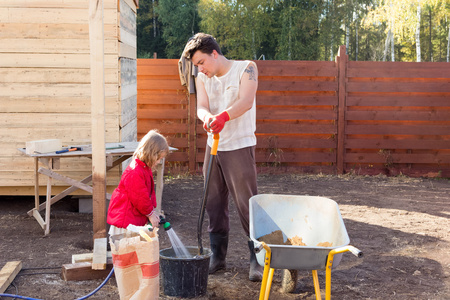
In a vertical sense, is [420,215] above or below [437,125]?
below

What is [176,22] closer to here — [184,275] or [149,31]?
[149,31]

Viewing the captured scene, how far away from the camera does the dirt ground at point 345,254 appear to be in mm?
3732

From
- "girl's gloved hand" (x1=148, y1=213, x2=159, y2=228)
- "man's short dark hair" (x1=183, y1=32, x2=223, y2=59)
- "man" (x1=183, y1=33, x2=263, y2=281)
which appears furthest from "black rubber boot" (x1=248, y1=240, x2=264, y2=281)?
"man's short dark hair" (x1=183, y1=32, x2=223, y2=59)

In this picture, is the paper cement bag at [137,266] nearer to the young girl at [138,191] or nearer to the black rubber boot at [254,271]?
the young girl at [138,191]

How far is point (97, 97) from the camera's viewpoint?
380 centimetres

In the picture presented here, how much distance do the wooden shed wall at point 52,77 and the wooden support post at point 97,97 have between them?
183 centimetres

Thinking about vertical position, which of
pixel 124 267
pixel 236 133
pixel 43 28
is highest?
pixel 43 28

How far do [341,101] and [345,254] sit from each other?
423cm

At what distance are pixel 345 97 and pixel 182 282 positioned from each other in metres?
5.81

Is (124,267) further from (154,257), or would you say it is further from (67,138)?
(67,138)

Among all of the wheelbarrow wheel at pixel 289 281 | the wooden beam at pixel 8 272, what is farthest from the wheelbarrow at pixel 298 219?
the wooden beam at pixel 8 272

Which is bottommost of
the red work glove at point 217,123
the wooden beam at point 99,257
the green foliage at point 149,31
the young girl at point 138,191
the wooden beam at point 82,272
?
the wooden beam at point 82,272

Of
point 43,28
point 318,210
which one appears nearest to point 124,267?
point 318,210

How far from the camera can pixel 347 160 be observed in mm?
8688
